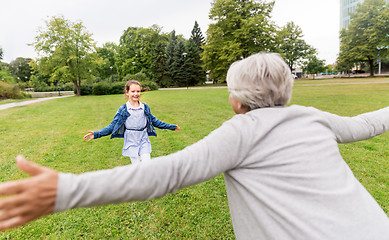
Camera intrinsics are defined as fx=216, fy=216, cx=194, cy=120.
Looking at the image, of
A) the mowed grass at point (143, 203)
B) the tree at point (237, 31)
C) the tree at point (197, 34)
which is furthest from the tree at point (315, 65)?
the mowed grass at point (143, 203)

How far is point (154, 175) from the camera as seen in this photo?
95 centimetres

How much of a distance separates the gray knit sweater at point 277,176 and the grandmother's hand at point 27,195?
18 cm

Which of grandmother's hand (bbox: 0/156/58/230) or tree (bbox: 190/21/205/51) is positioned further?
tree (bbox: 190/21/205/51)

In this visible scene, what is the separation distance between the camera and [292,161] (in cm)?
104

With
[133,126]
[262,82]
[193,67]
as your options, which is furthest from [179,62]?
[262,82]

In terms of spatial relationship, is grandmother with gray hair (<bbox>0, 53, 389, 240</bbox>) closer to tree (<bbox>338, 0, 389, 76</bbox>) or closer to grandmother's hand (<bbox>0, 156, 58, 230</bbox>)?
grandmother's hand (<bbox>0, 156, 58, 230</bbox>)

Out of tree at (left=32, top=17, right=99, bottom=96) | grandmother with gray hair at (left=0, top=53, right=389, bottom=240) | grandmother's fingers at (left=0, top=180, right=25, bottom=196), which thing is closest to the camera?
grandmother's fingers at (left=0, top=180, right=25, bottom=196)

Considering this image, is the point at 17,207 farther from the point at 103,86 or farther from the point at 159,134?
the point at 103,86

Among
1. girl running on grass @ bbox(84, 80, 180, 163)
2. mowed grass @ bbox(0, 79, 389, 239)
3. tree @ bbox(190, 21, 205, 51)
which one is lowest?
mowed grass @ bbox(0, 79, 389, 239)

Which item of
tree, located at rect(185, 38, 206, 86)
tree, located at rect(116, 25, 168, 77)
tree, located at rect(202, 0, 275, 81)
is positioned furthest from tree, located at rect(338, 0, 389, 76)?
tree, located at rect(116, 25, 168, 77)

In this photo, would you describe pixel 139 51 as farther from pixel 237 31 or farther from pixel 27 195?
pixel 27 195

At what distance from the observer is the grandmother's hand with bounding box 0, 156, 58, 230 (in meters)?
0.78

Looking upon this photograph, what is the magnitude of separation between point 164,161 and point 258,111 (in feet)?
1.80

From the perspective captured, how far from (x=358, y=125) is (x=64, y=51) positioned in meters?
38.8
